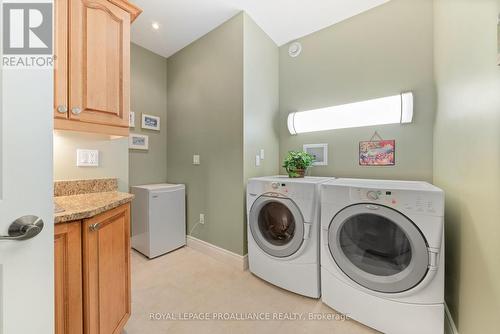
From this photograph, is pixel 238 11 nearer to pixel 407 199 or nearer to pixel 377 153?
pixel 377 153

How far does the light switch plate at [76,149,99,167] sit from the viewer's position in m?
1.40

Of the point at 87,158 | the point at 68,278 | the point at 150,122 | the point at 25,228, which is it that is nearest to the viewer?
the point at 25,228

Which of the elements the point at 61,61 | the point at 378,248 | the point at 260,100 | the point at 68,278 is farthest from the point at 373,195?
the point at 61,61

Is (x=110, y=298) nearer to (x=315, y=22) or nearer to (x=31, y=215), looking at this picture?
(x=31, y=215)

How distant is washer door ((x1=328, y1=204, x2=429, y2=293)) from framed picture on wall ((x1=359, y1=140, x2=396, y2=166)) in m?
0.82

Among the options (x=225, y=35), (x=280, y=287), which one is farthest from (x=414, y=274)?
(x=225, y=35)

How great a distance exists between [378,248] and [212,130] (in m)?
1.86

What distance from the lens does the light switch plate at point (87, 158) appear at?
1.40 m

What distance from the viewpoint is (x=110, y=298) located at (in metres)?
1.05

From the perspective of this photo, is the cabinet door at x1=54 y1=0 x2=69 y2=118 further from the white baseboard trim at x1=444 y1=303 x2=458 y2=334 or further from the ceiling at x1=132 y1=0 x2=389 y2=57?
the white baseboard trim at x1=444 y1=303 x2=458 y2=334

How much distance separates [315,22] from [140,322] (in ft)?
10.0

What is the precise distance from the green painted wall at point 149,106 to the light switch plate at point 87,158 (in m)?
1.02

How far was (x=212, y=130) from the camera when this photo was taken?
2283mm

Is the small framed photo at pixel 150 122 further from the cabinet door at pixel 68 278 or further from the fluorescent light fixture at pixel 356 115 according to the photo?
the cabinet door at pixel 68 278
